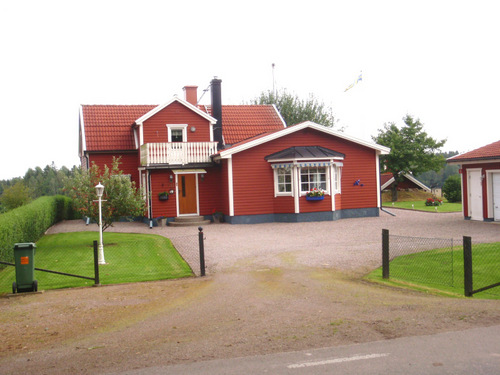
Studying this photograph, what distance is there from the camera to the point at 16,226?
49.0 feet

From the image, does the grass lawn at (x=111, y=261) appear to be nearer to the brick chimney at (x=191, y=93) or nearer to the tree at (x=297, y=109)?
the brick chimney at (x=191, y=93)

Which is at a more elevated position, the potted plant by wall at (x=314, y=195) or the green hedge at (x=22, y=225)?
the potted plant by wall at (x=314, y=195)

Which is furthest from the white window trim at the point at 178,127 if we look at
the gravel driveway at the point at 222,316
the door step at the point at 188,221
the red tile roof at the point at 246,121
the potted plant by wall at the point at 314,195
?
the gravel driveway at the point at 222,316

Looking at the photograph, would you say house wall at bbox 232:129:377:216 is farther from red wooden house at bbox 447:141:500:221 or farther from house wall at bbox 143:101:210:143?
red wooden house at bbox 447:141:500:221

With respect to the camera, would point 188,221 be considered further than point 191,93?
No

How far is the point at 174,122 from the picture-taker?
88.4 feet

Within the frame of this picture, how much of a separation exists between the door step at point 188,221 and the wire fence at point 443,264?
1077cm

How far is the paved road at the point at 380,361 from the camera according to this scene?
17.9ft

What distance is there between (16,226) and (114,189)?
354 centimetres

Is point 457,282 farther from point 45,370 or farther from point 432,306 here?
point 45,370

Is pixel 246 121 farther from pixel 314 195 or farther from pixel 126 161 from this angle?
pixel 314 195

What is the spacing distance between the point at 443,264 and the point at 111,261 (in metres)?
8.79

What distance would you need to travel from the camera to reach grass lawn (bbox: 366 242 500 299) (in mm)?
10486

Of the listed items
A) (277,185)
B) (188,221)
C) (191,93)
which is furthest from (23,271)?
(191,93)
